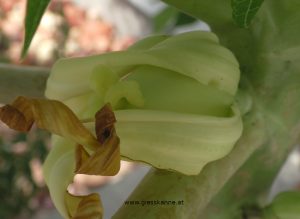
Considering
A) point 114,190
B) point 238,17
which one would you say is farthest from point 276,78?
point 114,190

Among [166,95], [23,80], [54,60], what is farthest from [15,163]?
[166,95]

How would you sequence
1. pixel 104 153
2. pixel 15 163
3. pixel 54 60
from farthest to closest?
1. pixel 54 60
2. pixel 15 163
3. pixel 104 153

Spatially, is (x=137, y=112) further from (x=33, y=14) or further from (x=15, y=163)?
(x=15, y=163)

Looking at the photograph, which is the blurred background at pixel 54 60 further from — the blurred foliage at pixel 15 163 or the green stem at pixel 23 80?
the green stem at pixel 23 80

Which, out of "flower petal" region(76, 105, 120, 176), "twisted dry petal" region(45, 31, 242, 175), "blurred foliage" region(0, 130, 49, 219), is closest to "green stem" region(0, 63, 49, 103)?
"twisted dry petal" region(45, 31, 242, 175)

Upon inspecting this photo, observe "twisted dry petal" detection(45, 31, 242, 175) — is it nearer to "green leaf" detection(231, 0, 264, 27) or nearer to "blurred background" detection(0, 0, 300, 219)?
"green leaf" detection(231, 0, 264, 27)

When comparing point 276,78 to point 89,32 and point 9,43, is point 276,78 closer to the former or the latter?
point 9,43

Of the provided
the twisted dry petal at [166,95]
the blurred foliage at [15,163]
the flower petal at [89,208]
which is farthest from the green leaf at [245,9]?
the blurred foliage at [15,163]
